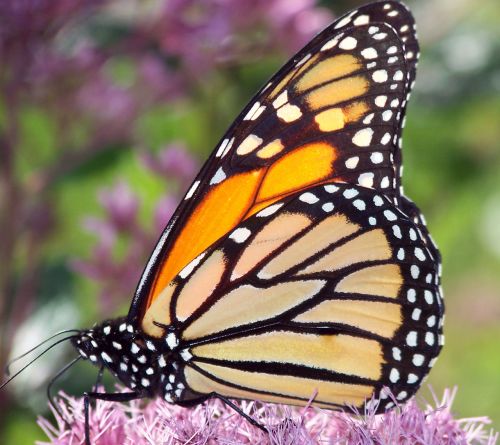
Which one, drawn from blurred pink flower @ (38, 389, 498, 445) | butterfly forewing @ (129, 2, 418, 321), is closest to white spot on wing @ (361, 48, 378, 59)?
butterfly forewing @ (129, 2, 418, 321)

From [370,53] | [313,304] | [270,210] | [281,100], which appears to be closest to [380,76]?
[370,53]

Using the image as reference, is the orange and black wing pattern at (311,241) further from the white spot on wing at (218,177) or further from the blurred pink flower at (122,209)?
the blurred pink flower at (122,209)

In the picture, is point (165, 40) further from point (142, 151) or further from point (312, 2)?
point (312, 2)

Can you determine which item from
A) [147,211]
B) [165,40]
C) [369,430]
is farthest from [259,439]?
[147,211]

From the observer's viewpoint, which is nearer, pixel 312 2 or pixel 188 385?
pixel 188 385

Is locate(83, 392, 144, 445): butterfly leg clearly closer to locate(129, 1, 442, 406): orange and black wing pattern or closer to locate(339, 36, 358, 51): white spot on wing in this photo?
locate(129, 1, 442, 406): orange and black wing pattern

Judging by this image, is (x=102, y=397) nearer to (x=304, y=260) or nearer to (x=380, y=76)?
(x=304, y=260)

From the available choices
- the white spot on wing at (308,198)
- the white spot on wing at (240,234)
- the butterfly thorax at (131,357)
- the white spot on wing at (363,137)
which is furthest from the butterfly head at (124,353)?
the white spot on wing at (363,137)
